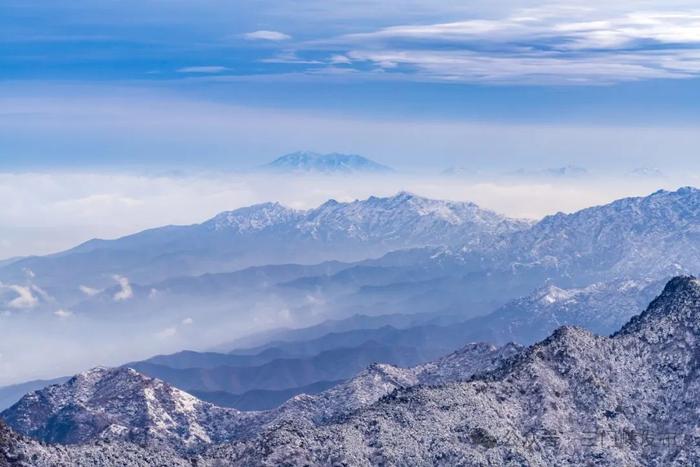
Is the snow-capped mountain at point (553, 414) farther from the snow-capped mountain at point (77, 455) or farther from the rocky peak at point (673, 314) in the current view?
the snow-capped mountain at point (77, 455)

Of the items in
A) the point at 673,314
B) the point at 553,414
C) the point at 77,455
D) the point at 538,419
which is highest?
the point at 77,455

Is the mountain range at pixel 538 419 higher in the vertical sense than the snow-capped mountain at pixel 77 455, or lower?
lower

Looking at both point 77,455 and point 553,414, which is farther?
point 553,414

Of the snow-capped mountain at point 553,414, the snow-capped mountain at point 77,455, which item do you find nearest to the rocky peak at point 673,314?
the snow-capped mountain at point 553,414

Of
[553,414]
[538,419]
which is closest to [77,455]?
[538,419]

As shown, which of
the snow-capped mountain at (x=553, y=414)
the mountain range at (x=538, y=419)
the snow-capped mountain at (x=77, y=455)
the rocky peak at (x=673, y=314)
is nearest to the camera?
the snow-capped mountain at (x=77, y=455)

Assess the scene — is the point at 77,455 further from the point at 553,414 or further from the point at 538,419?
the point at 553,414

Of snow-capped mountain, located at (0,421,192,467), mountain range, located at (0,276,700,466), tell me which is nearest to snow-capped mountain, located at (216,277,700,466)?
mountain range, located at (0,276,700,466)

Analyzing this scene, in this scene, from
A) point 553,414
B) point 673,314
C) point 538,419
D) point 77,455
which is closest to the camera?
point 77,455

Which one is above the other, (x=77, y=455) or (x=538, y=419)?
(x=77, y=455)

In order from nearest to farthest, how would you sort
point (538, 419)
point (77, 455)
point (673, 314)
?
1. point (77, 455)
2. point (538, 419)
3. point (673, 314)
